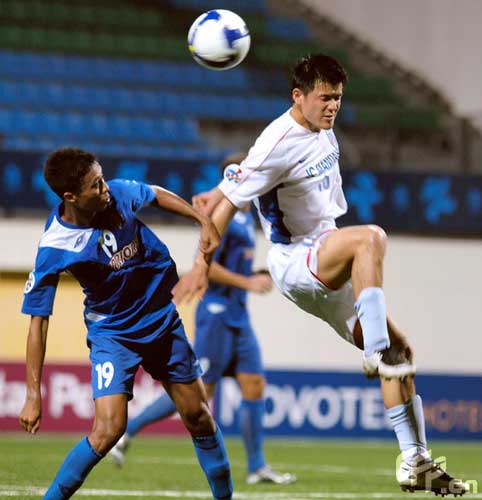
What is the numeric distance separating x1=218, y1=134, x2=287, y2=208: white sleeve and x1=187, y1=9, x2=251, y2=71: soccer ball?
0.60 metres

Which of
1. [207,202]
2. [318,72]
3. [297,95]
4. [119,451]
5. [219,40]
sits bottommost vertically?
[119,451]

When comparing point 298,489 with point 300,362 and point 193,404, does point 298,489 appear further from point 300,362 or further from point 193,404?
point 300,362

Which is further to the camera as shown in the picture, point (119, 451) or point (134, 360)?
point (119, 451)

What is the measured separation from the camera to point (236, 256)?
28.5 ft

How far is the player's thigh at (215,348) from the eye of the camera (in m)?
8.65

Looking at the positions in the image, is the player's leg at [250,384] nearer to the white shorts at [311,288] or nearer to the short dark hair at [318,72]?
the white shorts at [311,288]

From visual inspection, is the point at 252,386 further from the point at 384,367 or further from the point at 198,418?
the point at 384,367

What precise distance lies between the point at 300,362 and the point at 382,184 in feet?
8.86

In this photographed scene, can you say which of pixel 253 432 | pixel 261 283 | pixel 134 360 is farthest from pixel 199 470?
pixel 134 360

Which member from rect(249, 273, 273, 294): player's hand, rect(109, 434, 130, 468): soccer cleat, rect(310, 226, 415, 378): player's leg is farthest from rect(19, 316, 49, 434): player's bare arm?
rect(109, 434, 130, 468): soccer cleat

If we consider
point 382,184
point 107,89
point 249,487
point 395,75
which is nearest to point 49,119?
point 107,89

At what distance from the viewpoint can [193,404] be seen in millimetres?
5496

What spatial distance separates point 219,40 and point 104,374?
1822 mm

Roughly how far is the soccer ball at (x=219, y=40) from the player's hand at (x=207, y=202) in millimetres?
727
